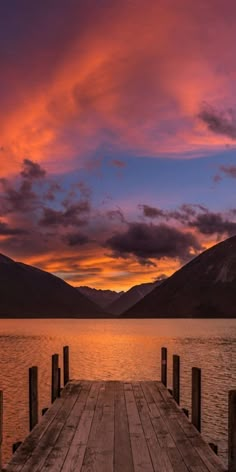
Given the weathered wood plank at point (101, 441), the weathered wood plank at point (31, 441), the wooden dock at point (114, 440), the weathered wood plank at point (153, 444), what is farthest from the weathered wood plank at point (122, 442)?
the weathered wood plank at point (31, 441)

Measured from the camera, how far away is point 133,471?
10.2 m

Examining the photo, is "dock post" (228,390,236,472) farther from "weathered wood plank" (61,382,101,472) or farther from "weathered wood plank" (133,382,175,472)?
"weathered wood plank" (61,382,101,472)

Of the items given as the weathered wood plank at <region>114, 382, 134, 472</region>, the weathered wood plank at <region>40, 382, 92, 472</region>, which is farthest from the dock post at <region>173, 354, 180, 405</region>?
the weathered wood plank at <region>40, 382, 92, 472</region>

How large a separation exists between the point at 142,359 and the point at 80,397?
51.1m

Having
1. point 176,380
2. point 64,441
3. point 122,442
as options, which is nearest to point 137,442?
point 122,442

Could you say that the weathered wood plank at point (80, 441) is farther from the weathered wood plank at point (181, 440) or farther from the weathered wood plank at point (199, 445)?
the weathered wood plank at point (199, 445)

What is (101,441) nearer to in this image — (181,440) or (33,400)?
(181,440)

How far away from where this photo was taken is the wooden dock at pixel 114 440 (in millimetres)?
10680

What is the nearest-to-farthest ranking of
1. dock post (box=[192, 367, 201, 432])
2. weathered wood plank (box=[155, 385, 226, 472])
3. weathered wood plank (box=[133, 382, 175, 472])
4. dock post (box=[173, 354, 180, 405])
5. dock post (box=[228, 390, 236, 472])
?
dock post (box=[228, 390, 236, 472]) < weathered wood plank (box=[133, 382, 175, 472]) < weathered wood plank (box=[155, 385, 226, 472]) < dock post (box=[192, 367, 201, 432]) < dock post (box=[173, 354, 180, 405])

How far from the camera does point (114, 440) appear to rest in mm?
12703

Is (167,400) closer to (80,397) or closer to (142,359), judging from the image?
(80,397)

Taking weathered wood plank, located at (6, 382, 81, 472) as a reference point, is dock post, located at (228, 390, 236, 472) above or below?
above

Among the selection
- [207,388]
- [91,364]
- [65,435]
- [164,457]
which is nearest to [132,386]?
[65,435]

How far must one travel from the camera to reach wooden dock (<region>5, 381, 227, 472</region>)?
10.7 metres
